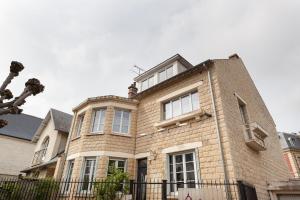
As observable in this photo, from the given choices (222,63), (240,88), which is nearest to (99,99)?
(222,63)

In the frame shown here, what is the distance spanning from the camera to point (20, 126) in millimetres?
28438

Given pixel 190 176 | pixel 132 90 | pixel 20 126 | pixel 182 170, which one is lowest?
pixel 190 176

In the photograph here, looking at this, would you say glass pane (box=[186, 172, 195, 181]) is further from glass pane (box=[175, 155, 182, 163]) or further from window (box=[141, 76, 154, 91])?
window (box=[141, 76, 154, 91])

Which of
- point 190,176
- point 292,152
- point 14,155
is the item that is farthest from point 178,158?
point 292,152

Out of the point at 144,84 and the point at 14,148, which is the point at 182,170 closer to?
the point at 144,84

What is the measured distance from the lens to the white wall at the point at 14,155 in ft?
77.1

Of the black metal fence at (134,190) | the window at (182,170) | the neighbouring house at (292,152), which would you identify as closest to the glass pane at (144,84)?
the window at (182,170)

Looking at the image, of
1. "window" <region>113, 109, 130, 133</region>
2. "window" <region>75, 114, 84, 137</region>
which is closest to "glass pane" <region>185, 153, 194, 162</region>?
"window" <region>113, 109, 130, 133</region>

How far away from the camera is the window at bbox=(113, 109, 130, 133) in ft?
40.5

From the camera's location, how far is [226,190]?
24.2ft

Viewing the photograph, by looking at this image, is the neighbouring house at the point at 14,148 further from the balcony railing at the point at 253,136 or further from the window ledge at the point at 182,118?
the balcony railing at the point at 253,136

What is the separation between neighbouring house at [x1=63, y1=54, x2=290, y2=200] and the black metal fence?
33cm

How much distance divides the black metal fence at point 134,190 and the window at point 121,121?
3.36 m

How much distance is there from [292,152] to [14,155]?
36622 mm
